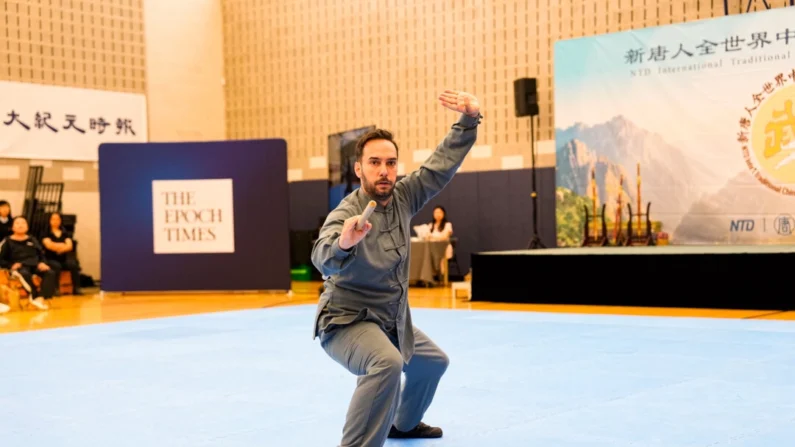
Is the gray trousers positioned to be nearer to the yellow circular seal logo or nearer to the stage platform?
the stage platform

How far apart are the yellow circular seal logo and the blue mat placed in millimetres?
3850

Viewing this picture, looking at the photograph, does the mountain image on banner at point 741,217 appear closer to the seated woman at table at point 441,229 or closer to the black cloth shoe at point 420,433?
the seated woman at table at point 441,229

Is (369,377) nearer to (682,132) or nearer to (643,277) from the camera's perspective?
(643,277)

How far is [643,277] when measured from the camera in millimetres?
10445

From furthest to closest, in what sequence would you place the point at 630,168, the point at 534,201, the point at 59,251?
the point at 534,201
the point at 59,251
the point at 630,168

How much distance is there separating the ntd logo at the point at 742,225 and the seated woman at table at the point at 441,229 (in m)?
4.12

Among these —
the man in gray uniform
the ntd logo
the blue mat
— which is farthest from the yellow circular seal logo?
the man in gray uniform

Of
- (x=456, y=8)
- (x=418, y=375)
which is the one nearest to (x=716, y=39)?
(x=456, y=8)

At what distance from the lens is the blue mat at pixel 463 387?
4.55 m

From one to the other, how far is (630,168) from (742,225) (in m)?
1.77

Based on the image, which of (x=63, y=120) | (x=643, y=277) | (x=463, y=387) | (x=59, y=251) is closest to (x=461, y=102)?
A: (x=463, y=387)

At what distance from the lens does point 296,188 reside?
17.8 meters

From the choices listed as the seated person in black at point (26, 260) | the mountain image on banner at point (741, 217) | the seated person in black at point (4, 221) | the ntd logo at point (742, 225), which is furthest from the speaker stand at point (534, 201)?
the seated person in black at point (4, 221)

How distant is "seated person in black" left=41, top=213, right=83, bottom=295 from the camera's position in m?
13.9
